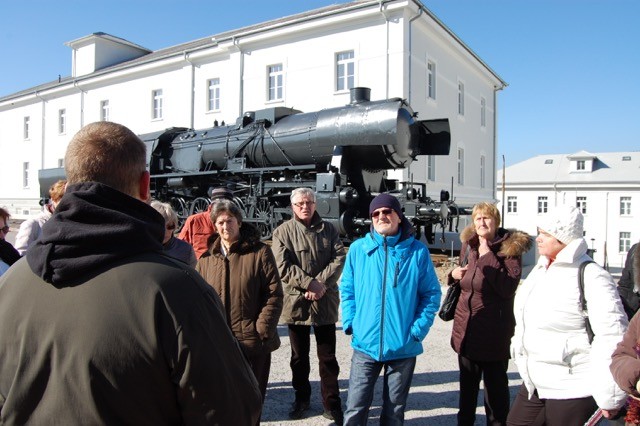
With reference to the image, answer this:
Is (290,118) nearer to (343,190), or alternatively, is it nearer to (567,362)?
(343,190)

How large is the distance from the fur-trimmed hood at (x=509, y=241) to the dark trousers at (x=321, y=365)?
1.40 m

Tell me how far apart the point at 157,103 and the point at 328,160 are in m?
18.7

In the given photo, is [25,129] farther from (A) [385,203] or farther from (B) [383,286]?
(B) [383,286]

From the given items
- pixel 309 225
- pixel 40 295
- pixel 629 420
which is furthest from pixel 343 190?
pixel 40 295

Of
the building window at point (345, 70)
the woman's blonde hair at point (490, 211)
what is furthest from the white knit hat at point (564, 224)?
the building window at point (345, 70)

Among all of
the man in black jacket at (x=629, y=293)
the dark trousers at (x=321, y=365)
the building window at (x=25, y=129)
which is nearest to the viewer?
the dark trousers at (x=321, y=365)

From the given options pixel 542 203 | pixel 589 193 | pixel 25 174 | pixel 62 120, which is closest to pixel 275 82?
pixel 62 120

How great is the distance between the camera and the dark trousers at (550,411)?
282cm

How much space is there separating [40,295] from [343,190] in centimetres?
912

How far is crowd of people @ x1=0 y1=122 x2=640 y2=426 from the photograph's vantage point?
1.38 metres

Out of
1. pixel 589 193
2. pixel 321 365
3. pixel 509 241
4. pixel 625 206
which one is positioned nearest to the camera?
pixel 509 241

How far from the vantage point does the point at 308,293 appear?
4426 mm

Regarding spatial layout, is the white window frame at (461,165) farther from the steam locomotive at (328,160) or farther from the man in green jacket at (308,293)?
the man in green jacket at (308,293)

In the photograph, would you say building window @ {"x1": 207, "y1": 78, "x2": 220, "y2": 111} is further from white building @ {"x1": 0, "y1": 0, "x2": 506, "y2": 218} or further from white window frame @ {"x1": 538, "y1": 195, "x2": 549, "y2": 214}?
white window frame @ {"x1": 538, "y1": 195, "x2": 549, "y2": 214}
